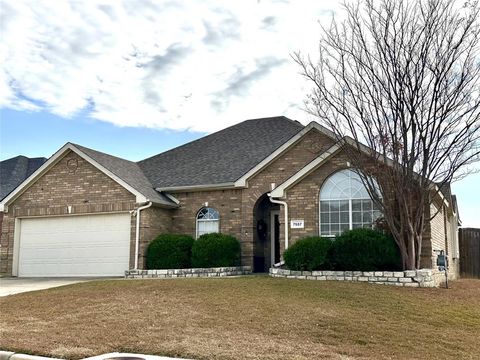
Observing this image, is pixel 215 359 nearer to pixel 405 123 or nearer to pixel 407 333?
pixel 407 333

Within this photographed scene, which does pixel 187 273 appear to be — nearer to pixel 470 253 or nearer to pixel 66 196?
pixel 66 196

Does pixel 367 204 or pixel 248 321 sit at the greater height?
pixel 367 204

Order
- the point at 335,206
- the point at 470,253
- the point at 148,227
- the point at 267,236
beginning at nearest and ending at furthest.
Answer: the point at 335,206
the point at 148,227
the point at 267,236
the point at 470,253

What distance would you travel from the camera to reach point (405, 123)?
14.5 m

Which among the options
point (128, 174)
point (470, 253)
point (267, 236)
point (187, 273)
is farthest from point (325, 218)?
point (470, 253)

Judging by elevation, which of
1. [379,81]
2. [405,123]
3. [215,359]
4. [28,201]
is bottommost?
[215,359]

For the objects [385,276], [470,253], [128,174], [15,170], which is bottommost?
[385,276]

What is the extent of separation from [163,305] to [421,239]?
8.47m

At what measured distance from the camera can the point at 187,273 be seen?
58.3 ft

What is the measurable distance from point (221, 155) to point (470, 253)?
13.0m

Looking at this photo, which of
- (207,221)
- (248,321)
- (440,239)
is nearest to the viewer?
(248,321)

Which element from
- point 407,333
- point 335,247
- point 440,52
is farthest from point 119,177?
point 407,333

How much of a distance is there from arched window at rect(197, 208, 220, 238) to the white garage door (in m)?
2.86

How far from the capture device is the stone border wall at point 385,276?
13.9 meters
